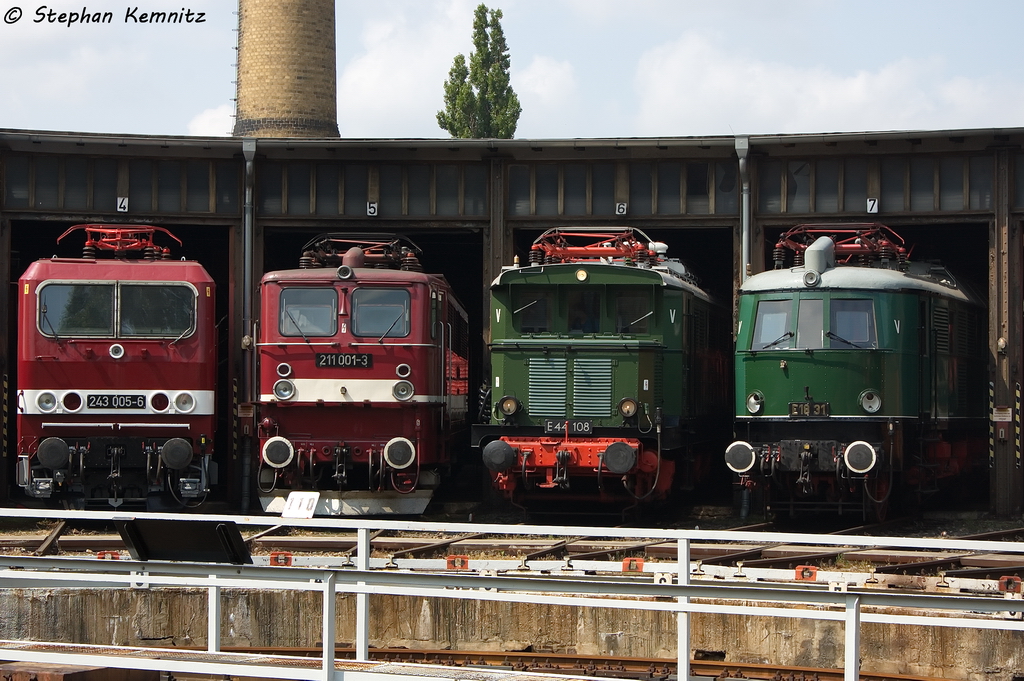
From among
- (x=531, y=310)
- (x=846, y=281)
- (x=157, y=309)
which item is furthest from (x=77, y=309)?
(x=846, y=281)

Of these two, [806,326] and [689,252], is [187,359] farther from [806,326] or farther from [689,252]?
[689,252]

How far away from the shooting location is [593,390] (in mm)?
17531

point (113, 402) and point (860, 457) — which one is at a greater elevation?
point (113, 402)

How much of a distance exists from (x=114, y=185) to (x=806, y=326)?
34.7ft

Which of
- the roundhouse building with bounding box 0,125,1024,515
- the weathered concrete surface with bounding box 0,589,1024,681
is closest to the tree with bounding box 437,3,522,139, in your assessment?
the roundhouse building with bounding box 0,125,1024,515

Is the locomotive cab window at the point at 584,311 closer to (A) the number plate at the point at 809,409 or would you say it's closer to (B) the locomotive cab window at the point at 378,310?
(B) the locomotive cab window at the point at 378,310

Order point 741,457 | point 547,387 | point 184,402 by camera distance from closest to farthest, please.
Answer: point 741,457
point 547,387
point 184,402

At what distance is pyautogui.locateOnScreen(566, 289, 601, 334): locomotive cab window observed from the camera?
58.3 feet

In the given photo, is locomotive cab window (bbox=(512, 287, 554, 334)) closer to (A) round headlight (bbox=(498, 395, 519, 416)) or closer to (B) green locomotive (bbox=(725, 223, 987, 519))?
(A) round headlight (bbox=(498, 395, 519, 416))

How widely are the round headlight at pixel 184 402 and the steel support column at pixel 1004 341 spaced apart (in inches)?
436

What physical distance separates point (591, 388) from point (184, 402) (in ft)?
17.3

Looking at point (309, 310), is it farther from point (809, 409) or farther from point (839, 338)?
point (839, 338)

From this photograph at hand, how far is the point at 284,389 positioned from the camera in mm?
17828

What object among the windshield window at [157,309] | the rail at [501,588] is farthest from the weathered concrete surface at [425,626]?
the windshield window at [157,309]
